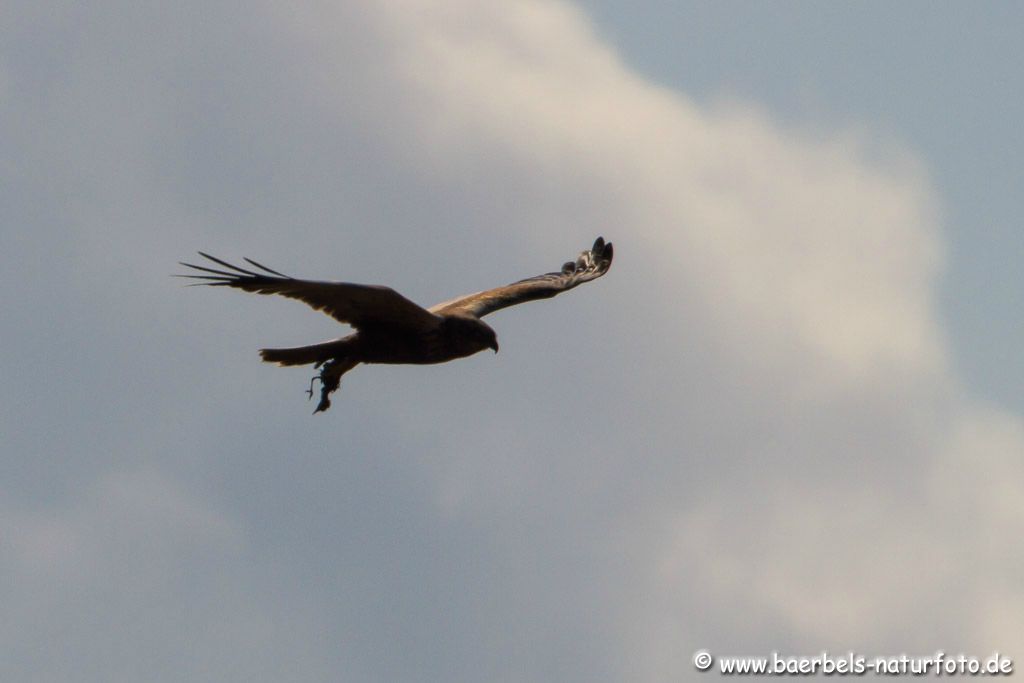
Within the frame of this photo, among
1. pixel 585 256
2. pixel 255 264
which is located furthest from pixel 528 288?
pixel 255 264

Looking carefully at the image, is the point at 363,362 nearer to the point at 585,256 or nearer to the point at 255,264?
the point at 255,264

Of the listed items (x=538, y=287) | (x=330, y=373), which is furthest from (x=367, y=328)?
(x=538, y=287)

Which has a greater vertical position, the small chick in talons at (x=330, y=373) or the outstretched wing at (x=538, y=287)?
the outstretched wing at (x=538, y=287)

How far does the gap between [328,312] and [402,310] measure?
0.71 m

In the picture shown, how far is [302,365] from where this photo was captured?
668 inches

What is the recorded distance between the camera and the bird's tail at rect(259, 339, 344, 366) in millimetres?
16781

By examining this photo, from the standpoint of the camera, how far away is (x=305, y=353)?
1678 cm

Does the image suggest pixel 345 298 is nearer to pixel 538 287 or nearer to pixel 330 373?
pixel 330 373

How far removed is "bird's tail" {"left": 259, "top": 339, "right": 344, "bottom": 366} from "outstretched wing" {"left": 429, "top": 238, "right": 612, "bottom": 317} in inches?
45.9

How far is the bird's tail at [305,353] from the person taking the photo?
16.8m

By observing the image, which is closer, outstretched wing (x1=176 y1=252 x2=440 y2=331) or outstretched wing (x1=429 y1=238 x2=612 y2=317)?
outstretched wing (x1=176 y1=252 x2=440 y2=331)

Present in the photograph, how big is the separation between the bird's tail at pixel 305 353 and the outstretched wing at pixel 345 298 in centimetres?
31

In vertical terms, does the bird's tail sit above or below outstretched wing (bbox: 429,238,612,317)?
below

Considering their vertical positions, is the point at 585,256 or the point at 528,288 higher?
the point at 585,256
